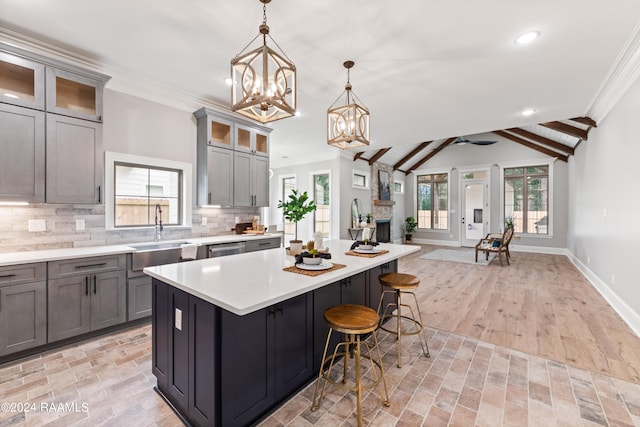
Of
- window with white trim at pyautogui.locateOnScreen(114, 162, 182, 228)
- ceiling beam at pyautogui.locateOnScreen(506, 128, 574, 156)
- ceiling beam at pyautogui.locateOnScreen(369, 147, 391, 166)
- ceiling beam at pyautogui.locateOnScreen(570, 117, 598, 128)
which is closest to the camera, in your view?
window with white trim at pyautogui.locateOnScreen(114, 162, 182, 228)

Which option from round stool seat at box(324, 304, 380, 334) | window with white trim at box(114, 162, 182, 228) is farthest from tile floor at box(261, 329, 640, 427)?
→ window with white trim at box(114, 162, 182, 228)

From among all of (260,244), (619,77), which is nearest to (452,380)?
(260,244)

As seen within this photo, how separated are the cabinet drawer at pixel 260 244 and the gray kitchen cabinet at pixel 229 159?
0.62 meters

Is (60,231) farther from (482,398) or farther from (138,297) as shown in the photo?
(482,398)

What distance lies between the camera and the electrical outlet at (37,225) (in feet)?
8.84

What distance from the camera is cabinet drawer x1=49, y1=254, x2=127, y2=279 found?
8.06 ft

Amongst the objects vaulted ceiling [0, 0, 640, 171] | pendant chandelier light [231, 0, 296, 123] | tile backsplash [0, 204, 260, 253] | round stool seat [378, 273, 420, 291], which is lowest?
round stool seat [378, 273, 420, 291]

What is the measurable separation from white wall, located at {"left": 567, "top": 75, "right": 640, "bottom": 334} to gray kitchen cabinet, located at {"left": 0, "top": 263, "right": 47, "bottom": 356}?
5732mm

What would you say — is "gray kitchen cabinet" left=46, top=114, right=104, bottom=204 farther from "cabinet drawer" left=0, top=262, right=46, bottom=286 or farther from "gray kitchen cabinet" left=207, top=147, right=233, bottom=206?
"gray kitchen cabinet" left=207, top=147, right=233, bottom=206

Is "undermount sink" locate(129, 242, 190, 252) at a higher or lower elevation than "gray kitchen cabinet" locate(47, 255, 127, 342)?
higher

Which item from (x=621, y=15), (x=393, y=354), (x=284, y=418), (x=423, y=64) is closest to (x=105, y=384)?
(x=284, y=418)

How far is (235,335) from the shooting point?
149 cm

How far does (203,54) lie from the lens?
2836mm

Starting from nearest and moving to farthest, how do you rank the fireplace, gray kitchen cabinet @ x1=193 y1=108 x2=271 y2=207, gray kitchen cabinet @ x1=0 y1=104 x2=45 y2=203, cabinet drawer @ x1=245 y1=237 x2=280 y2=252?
1. gray kitchen cabinet @ x1=0 y1=104 x2=45 y2=203
2. gray kitchen cabinet @ x1=193 y1=108 x2=271 y2=207
3. cabinet drawer @ x1=245 y1=237 x2=280 y2=252
4. the fireplace
